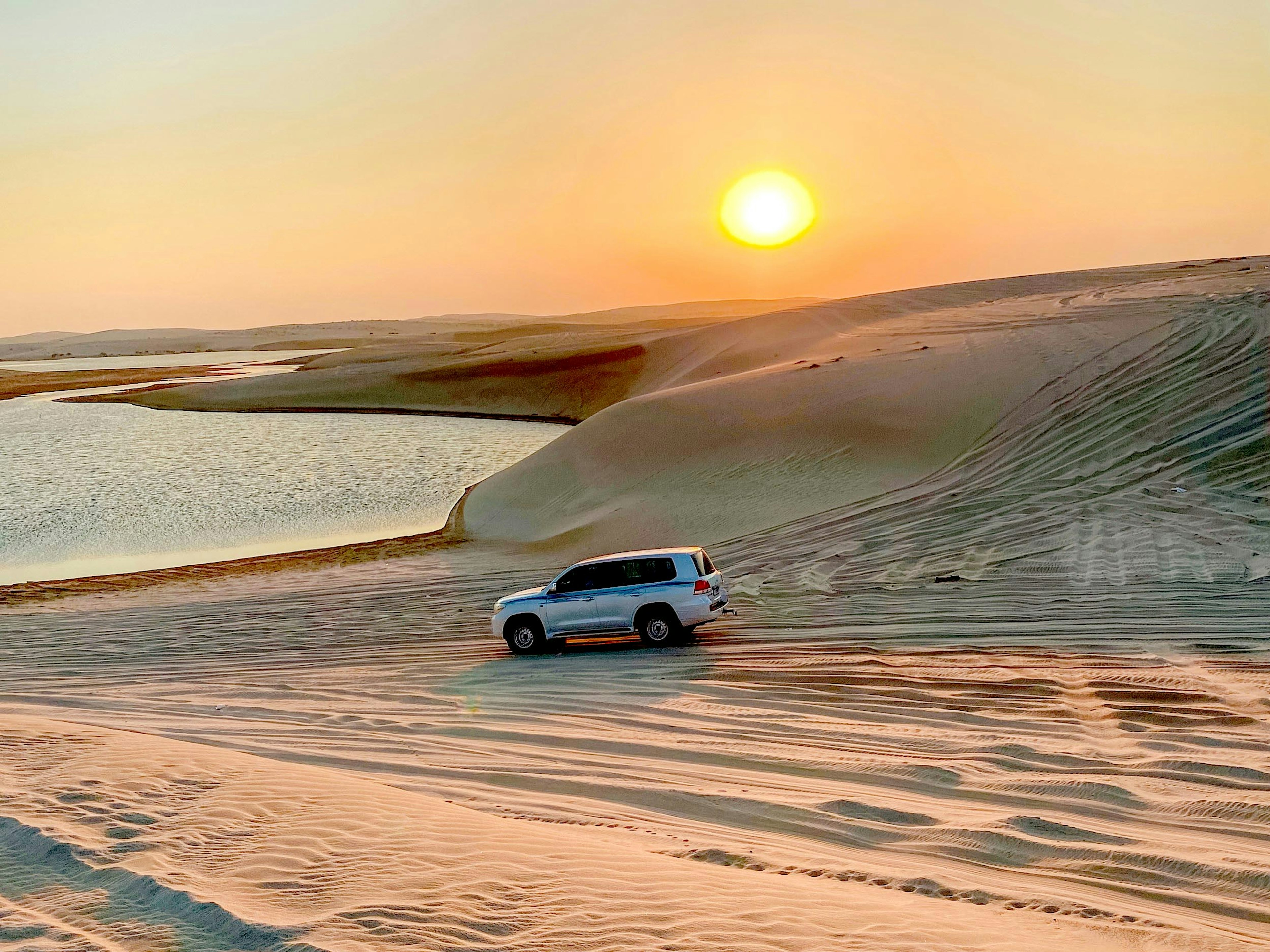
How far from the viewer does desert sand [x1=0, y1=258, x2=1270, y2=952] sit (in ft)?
21.8

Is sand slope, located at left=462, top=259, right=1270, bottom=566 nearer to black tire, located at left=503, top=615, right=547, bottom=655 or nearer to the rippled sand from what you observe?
the rippled sand

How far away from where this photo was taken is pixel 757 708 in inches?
480

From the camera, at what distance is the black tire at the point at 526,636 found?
651 inches

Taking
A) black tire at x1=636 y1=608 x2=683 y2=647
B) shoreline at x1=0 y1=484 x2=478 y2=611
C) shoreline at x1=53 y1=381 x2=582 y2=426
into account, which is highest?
shoreline at x1=53 y1=381 x2=582 y2=426

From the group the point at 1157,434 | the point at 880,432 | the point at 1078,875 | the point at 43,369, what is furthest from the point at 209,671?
the point at 43,369

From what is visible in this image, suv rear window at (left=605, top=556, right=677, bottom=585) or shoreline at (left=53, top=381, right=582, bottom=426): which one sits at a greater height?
shoreline at (left=53, top=381, right=582, bottom=426)

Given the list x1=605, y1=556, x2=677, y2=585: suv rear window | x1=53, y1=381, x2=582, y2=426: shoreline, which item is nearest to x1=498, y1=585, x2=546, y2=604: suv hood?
x1=605, y1=556, x2=677, y2=585: suv rear window

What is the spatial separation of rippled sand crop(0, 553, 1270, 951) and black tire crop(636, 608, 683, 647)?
0.39m

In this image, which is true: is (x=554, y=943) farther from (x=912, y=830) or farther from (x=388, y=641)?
(x=388, y=641)

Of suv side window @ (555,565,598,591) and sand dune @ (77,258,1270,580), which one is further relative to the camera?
sand dune @ (77,258,1270,580)

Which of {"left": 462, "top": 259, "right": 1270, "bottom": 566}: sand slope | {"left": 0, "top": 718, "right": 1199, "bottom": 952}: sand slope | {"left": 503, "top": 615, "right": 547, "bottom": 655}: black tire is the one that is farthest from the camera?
{"left": 462, "top": 259, "right": 1270, "bottom": 566}: sand slope

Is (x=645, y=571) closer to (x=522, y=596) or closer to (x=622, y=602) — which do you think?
(x=622, y=602)

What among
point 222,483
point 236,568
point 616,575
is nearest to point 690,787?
point 616,575

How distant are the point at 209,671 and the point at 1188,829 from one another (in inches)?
516
